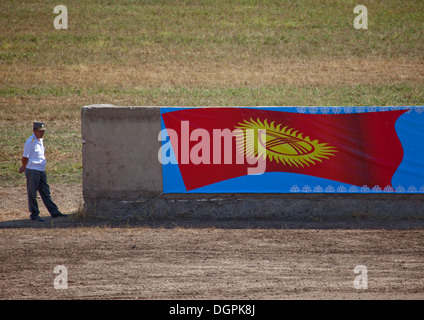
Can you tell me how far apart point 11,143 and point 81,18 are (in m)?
19.5

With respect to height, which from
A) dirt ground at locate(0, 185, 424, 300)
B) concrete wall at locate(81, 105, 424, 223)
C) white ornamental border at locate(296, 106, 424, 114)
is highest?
white ornamental border at locate(296, 106, 424, 114)

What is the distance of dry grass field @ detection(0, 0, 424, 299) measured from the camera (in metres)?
8.89

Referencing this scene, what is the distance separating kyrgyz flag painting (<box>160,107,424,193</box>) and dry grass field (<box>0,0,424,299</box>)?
1045mm

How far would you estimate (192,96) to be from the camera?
2428 centimetres

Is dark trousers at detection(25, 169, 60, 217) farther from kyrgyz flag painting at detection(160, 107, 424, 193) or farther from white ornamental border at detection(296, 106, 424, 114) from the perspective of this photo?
white ornamental border at detection(296, 106, 424, 114)

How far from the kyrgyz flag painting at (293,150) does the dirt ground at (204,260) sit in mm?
957

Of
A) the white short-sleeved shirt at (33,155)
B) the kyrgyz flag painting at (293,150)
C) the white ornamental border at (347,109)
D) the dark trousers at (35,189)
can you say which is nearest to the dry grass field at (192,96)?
the dark trousers at (35,189)

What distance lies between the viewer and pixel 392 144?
12.1 meters

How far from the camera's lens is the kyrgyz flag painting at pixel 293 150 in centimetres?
1205

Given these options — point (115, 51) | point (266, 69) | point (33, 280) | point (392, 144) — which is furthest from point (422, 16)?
point (33, 280)

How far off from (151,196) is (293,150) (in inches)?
123

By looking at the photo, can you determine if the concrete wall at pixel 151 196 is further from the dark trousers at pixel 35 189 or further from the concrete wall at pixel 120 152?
the dark trousers at pixel 35 189

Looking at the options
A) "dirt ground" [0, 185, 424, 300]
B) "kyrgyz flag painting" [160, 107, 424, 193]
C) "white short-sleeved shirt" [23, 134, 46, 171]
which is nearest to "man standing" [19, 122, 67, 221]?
"white short-sleeved shirt" [23, 134, 46, 171]

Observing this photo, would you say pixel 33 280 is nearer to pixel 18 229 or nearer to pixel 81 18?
pixel 18 229
